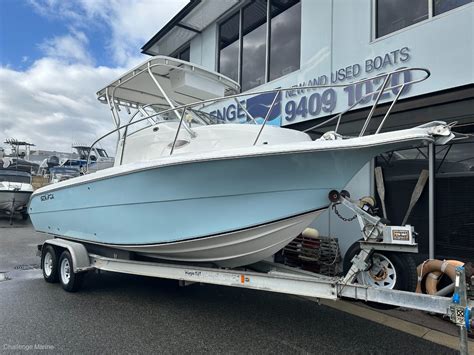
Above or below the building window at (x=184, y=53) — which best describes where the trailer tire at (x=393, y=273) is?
below

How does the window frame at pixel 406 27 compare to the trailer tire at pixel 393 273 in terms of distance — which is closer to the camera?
the trailer tire at pixel 393 273

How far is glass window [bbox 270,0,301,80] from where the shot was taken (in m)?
7.29

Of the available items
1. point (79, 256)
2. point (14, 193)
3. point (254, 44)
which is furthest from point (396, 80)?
point (14, 193)

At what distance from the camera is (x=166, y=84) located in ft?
16.6

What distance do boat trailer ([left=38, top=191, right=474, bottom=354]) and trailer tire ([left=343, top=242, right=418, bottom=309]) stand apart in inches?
4.3

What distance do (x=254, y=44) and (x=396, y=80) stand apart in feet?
14.2

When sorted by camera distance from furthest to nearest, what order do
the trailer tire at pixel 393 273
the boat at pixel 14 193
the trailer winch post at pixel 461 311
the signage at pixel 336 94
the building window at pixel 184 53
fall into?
the boat at pixel 14 193, the building window at pixel 184 53, the signage at pixel 336 94, the trailer tire at pixel 393 273, the trailer winch post at pixel 461 311

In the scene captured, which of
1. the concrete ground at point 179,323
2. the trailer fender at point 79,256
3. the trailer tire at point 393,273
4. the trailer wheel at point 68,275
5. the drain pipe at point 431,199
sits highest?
the drain pipe at point 431,199

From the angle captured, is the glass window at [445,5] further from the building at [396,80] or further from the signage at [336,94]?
the signage at [336,94]

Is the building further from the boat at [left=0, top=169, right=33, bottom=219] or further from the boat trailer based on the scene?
the boat at [left=0, top=169, right=33, bottom=219]

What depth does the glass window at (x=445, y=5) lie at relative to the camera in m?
4.67

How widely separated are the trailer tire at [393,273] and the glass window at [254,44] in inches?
234

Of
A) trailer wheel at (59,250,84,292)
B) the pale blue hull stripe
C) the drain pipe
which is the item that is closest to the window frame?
the drain pipe

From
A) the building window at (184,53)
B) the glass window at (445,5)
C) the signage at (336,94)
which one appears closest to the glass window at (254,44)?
the signage at (336,94)
